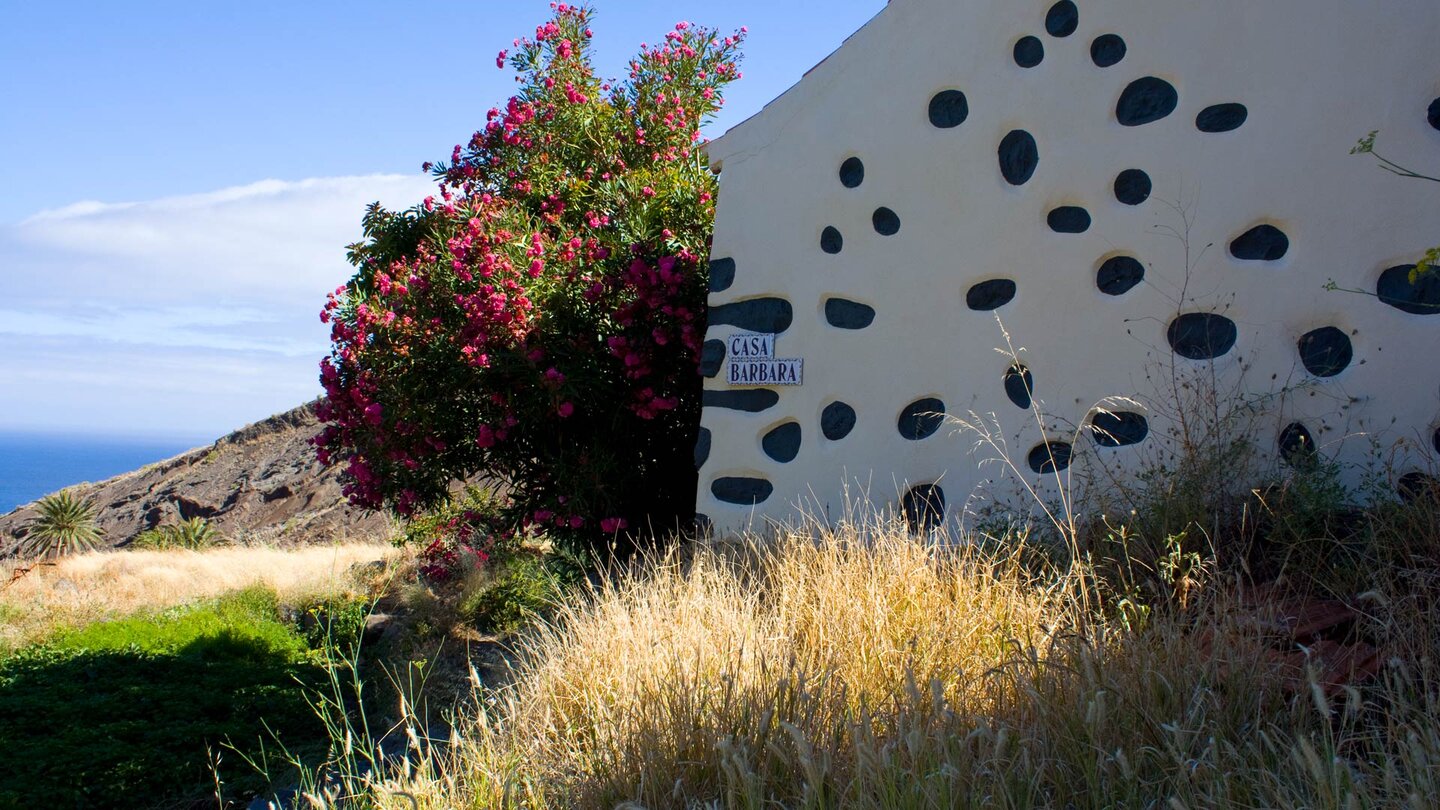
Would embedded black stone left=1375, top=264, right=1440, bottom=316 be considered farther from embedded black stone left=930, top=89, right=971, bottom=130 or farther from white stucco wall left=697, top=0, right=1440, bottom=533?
embedded black stone left=930, top=89, right=971, bottom=130

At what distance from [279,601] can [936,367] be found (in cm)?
777

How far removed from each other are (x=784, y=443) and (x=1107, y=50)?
288cm

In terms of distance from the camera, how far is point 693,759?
3.46 meters

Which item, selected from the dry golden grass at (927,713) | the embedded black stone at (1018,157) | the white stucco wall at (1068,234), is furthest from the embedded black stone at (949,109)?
the dry golden grass at (927,713)

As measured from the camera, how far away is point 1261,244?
5.39m

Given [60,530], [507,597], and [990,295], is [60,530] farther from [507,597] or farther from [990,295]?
[990,295]

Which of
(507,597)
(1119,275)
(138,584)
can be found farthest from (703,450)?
(138,584)

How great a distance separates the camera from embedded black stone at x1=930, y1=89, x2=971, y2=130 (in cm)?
631

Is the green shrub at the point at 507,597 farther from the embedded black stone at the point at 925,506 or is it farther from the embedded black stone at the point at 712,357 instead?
the embedded black stone at the point at 925,506

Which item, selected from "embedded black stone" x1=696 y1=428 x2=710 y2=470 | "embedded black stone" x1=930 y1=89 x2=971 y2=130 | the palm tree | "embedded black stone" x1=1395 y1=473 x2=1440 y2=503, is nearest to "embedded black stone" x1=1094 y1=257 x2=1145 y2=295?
"embedded black stone" x1=930 y1=89 x2=971 y2=130

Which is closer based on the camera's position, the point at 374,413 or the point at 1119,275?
the point at 1119,275

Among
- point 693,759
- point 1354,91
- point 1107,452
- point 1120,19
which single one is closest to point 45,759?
point 693,759

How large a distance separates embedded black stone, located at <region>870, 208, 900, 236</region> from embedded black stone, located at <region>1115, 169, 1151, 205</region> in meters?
1.27

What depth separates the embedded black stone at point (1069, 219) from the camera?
586 centimetres
